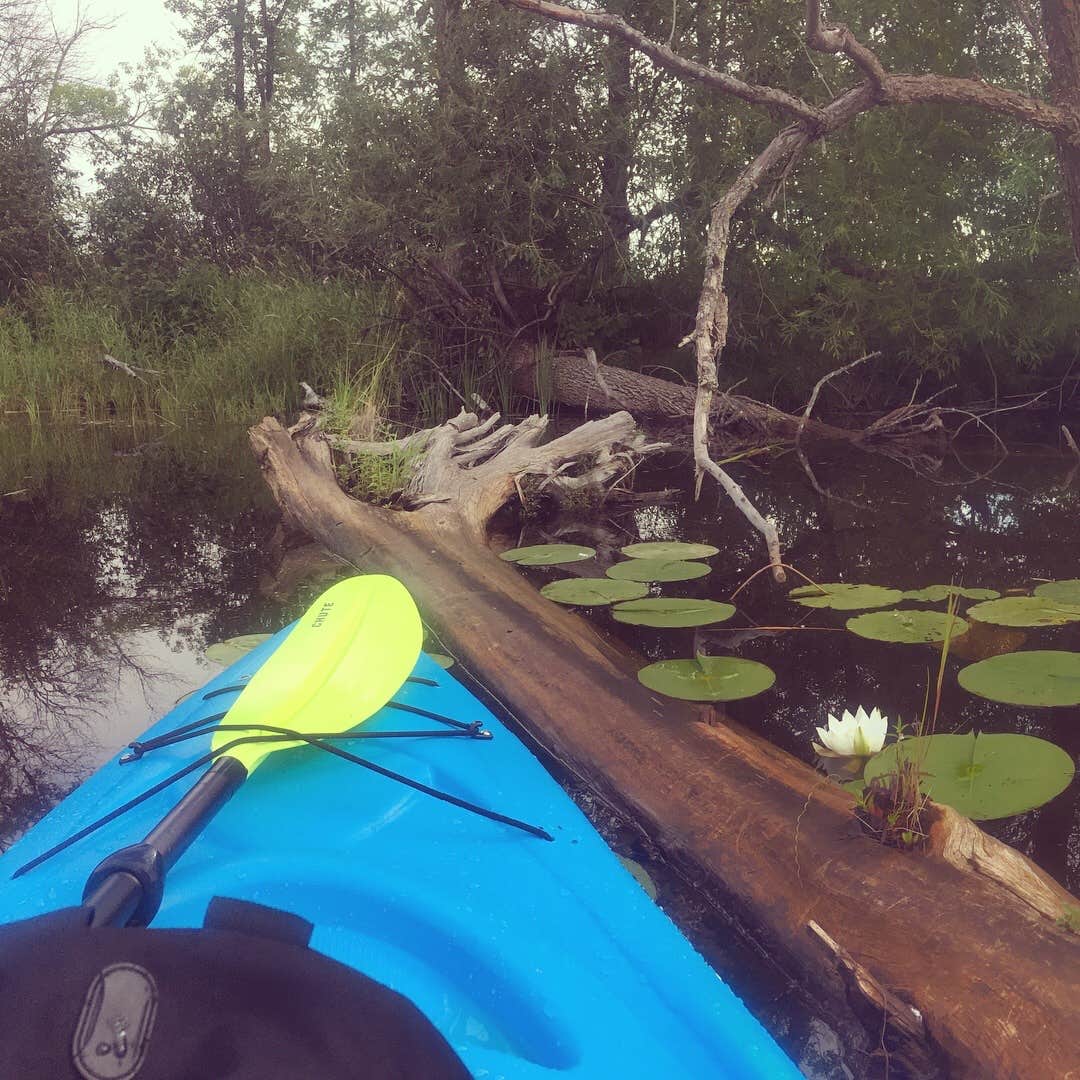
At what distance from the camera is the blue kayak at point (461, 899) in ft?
2.79

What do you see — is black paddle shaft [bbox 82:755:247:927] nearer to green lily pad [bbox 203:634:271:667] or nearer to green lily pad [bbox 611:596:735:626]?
green lily pad [bbox 203:634:271:667]

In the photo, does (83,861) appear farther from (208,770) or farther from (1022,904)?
(1022,904)

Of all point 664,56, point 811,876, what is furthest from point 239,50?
point 811,876

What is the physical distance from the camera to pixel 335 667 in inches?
58.3

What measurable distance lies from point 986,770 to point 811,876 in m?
0.52

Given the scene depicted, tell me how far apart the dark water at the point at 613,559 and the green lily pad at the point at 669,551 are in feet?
0.34

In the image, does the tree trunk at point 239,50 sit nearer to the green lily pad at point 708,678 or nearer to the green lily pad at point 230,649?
the green lily pad at point 230,649

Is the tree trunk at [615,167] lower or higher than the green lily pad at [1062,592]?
higher

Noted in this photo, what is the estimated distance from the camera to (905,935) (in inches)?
42.0

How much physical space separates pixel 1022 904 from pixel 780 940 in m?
0.29

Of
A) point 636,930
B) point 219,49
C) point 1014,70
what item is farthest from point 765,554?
point 219,49

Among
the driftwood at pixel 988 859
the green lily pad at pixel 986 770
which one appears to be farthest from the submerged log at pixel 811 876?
the green lily pad at pixel 986 770

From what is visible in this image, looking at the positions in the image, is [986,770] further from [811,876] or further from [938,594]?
[938,594]

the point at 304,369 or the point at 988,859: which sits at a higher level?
the point at 304,369
